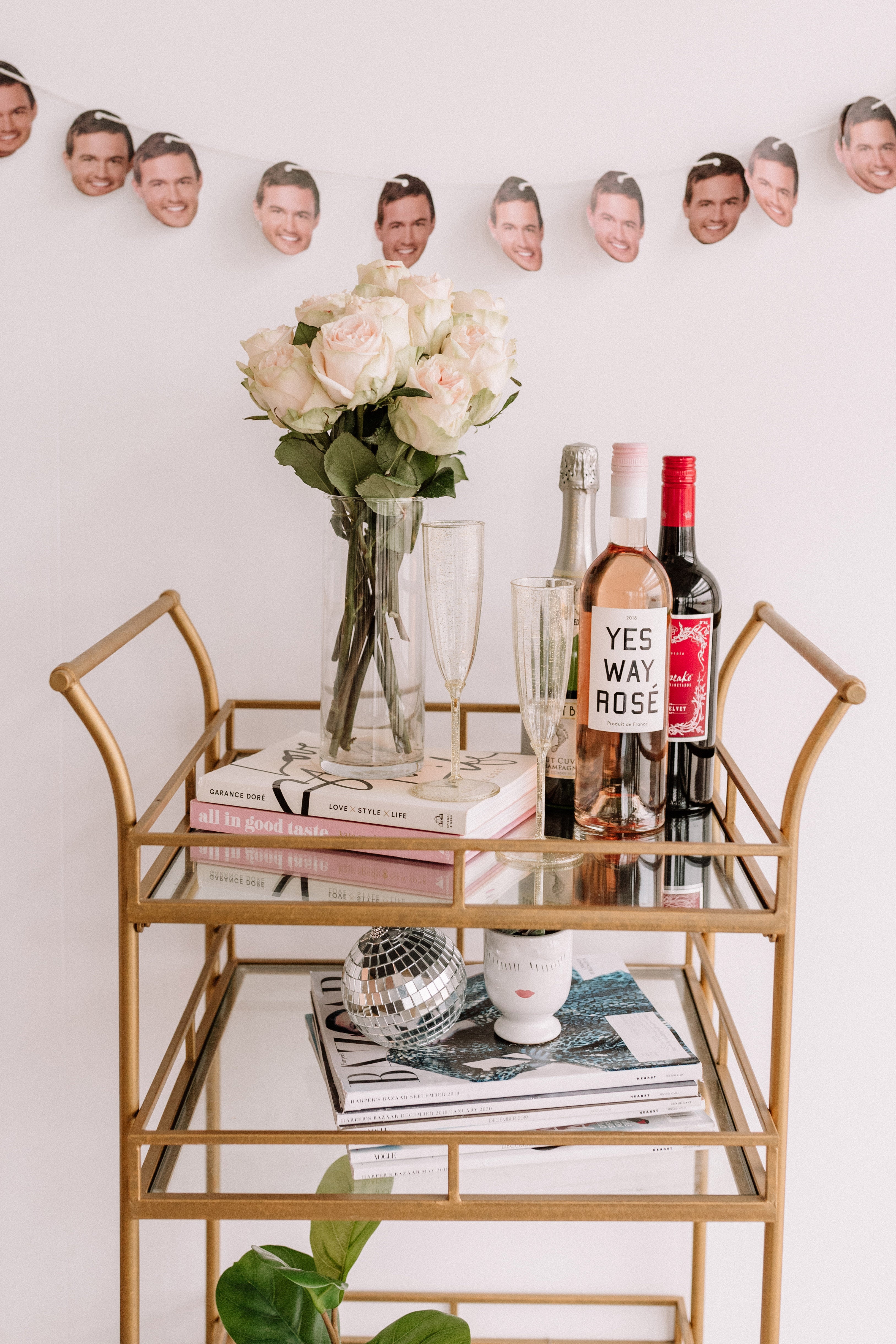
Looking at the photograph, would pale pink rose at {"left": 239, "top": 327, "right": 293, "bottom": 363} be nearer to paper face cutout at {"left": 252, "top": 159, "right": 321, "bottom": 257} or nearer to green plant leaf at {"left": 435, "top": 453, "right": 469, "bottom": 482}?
green plant leaf at {"left": 435, "top": 453, "right": 469, "bottom": 482}

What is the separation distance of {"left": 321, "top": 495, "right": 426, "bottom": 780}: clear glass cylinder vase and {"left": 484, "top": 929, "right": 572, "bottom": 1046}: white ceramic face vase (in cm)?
18

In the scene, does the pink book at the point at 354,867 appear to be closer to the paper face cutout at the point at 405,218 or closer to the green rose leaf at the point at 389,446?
the green rose leaf at the point at 389,446

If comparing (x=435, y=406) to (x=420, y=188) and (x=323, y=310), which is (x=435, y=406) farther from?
(x=420, y=188)

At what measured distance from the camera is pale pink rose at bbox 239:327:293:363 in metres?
0.90

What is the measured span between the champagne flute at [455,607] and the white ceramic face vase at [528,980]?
14 centimetres

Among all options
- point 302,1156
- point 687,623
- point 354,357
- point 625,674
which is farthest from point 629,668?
point 302,1156

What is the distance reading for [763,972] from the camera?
4.18 ft

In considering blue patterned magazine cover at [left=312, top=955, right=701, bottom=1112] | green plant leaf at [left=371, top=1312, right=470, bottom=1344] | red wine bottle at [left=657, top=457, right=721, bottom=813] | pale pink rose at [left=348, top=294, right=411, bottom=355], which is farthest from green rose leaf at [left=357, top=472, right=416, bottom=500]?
green plant leaf at [left=371, top=1312, right=470, bottom=1344]

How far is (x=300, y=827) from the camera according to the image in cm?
89

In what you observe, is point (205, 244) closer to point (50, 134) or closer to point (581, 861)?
point (50, 134)

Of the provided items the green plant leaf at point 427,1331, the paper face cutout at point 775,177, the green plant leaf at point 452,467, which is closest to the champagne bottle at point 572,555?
the green plant leaf at point 452,467

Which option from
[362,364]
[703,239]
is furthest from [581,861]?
[703,239]

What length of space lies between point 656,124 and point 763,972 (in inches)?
36.6

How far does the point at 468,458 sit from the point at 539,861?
472 mm
